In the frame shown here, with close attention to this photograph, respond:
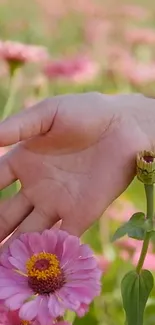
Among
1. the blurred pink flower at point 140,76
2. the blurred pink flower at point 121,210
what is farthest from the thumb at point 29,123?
the blurred pink flower at point 140,76

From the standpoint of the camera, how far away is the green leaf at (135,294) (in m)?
0.70

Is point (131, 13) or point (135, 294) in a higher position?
point (135, 294)

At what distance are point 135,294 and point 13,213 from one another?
0.15 meters

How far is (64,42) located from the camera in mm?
2285

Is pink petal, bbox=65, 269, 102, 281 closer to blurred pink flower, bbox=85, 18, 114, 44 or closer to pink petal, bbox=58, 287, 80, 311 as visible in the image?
pink petal, bbox=58, 287, 80, 311

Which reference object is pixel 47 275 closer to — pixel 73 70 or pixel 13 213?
pixel 13 213

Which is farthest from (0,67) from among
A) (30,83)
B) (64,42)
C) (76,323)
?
(76,323)

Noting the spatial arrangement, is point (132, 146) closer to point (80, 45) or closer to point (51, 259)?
point (51, 259)

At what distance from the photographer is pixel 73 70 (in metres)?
1.64

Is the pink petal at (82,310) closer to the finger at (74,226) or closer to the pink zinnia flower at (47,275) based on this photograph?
the pink zinnia flower at (47,275)

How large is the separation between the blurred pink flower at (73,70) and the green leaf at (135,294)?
0.89 metres

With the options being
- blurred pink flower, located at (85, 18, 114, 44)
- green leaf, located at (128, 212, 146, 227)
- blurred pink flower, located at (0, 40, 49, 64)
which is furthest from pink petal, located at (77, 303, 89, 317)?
blurred pink flower, located at (85, 18, 114, 44)

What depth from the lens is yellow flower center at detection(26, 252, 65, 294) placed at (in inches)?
26.8

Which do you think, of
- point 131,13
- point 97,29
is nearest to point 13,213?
point 97,29
